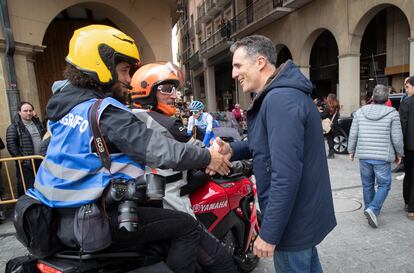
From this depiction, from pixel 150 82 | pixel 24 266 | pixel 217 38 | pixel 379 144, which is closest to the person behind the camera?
pixel 24 266

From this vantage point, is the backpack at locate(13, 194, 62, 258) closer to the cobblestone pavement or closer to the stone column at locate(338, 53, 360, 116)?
the cobblestone pavement

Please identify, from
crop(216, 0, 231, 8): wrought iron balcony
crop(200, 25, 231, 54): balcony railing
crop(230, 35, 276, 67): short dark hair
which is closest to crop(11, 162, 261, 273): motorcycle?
crop(230, 35, 276, 67): short dark hair

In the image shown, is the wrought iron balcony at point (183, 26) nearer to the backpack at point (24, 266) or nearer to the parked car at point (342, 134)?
the parked car at point (342, 134)

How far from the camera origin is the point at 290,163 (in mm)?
1721

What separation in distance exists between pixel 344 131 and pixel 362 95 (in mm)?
6859

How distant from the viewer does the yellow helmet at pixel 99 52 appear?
182 centimetres

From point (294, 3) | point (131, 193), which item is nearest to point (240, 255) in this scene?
point (131, 193)

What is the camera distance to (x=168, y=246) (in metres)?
2.13

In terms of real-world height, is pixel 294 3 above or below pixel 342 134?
above

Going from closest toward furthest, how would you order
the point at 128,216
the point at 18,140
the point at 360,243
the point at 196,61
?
the point at 128,216 < the point at 360,243 < the point at 18,140 < the point at 196,61

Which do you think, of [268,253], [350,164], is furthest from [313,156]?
[350,164]

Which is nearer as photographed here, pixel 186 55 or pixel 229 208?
pixel 229 208

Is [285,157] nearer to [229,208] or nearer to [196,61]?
[229,208]

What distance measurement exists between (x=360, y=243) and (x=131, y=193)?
3477 mm
